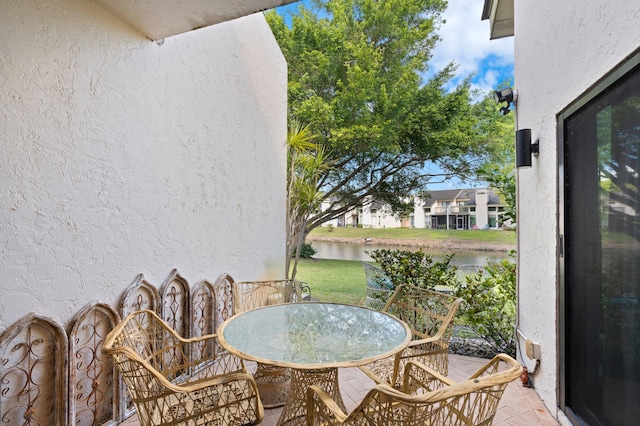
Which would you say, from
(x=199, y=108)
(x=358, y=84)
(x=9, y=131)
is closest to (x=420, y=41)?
(x=358, y=84)

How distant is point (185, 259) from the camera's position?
2.80 m

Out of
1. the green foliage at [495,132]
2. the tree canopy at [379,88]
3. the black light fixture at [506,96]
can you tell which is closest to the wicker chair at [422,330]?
the black light fixture at [506,96]

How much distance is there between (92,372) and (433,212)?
8.36m

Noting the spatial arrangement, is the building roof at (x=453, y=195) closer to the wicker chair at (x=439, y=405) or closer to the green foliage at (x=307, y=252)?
the green foliage at (x=307, y=252)

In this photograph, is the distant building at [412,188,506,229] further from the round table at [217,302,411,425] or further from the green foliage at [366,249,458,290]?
the round table at [217,302,411,425]

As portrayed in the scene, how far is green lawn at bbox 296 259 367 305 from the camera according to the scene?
21.2ft

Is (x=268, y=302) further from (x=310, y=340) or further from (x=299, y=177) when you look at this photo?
(x=299, y=177)

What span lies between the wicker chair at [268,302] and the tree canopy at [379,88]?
3.45 m

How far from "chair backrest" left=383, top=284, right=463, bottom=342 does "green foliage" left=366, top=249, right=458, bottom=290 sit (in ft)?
4.29

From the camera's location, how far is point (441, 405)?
103cm

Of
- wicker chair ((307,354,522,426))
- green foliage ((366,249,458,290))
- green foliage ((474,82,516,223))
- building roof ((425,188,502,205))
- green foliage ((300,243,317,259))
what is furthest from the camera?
green foliage ((300,243,317,259))

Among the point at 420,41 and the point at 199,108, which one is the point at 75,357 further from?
the point at 420,41

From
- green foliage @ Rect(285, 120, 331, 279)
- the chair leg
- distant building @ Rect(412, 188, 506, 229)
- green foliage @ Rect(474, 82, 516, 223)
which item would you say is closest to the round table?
the chair leg

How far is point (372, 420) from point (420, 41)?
7.69 metres
